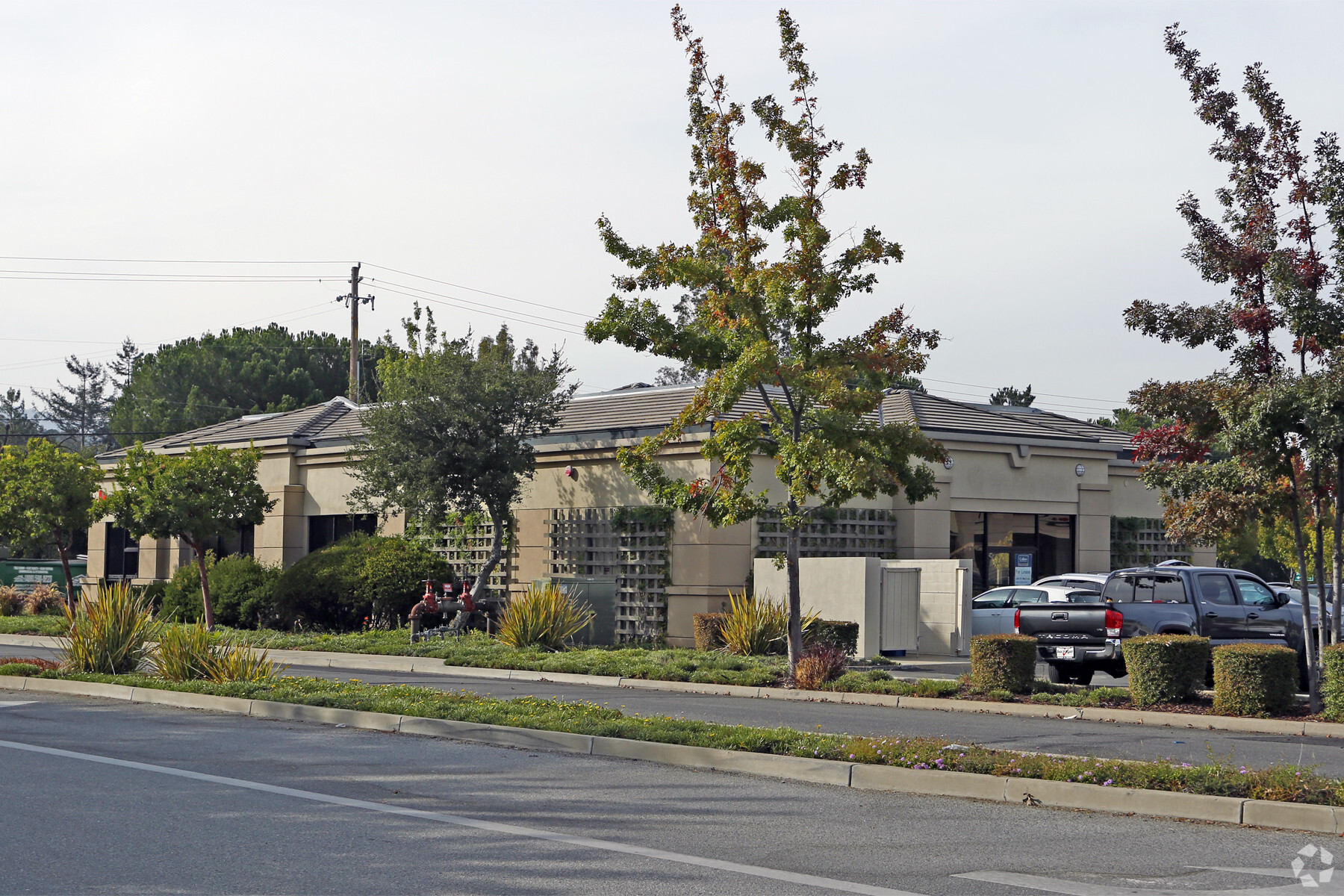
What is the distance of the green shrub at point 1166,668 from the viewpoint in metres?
15.1

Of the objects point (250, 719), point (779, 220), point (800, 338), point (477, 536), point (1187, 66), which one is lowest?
point (250, 719)

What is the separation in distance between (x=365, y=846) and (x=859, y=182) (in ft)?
41.8

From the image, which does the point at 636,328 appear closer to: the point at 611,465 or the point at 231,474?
the point at 611,465

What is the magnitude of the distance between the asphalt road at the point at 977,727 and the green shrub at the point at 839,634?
3.95 m

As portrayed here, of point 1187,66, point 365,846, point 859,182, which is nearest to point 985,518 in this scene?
point 859,182

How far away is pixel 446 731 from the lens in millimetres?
12516

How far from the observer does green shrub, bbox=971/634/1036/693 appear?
16.2m

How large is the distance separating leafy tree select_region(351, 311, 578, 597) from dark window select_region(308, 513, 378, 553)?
14.2ft

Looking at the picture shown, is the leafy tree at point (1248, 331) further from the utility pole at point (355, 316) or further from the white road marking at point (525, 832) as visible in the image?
the utility pole at point (355, 316)

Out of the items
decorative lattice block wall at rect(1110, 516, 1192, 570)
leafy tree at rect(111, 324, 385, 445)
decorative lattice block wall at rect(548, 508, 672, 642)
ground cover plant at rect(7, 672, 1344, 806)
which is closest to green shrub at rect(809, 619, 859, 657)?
decorative lattice block wall at rect(548, 508, 672, 642)

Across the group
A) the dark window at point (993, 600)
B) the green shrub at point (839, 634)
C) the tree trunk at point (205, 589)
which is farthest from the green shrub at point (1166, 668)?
the tree trunk at point (205, 589)

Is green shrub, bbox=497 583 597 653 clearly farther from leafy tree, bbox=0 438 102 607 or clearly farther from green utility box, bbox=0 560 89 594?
green utility box, bbox=0 560 89 594

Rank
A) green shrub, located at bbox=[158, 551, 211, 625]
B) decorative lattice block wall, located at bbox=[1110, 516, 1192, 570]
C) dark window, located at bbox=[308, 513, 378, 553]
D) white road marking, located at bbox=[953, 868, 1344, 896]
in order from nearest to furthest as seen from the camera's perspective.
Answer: white road marking, located at bbox=[953, 868, 1344, 896] → green shrub, located at bbox=[158, 551, 211, 625] → decorative lattice block wall, located at bbox=[1110, 516, 1192, 570] → dark window, located at bbox=[308, 513, 378, 553]

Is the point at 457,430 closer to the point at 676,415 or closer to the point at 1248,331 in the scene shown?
the point at 676,415
